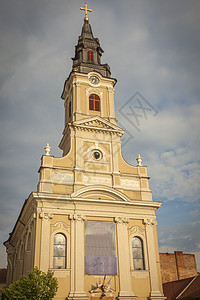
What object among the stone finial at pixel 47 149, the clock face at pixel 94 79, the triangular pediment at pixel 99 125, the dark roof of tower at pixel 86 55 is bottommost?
the stone finial at pixel 47 149

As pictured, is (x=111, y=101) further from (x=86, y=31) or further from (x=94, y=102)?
(x=86, y=31)

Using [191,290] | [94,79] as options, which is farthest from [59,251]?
[94,79]

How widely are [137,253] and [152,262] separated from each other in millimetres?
1363

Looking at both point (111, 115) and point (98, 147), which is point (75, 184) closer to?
point (98, 147)

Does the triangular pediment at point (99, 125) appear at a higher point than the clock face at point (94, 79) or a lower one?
lower

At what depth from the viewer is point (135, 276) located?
2527cm

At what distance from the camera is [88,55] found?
36.2 meters

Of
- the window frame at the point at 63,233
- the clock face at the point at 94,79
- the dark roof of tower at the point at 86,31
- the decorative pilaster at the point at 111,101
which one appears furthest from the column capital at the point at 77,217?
the dark roof of tower at the point at 86,31

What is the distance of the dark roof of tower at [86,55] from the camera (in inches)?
1351

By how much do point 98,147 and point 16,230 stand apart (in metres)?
13.4

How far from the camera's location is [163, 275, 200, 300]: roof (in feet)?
91.9

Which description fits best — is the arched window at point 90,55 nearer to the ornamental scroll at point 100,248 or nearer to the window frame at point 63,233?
the ornamental scroll at point 100,248

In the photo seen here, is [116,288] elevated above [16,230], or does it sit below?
below

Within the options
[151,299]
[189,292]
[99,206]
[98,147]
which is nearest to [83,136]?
[98,147]
